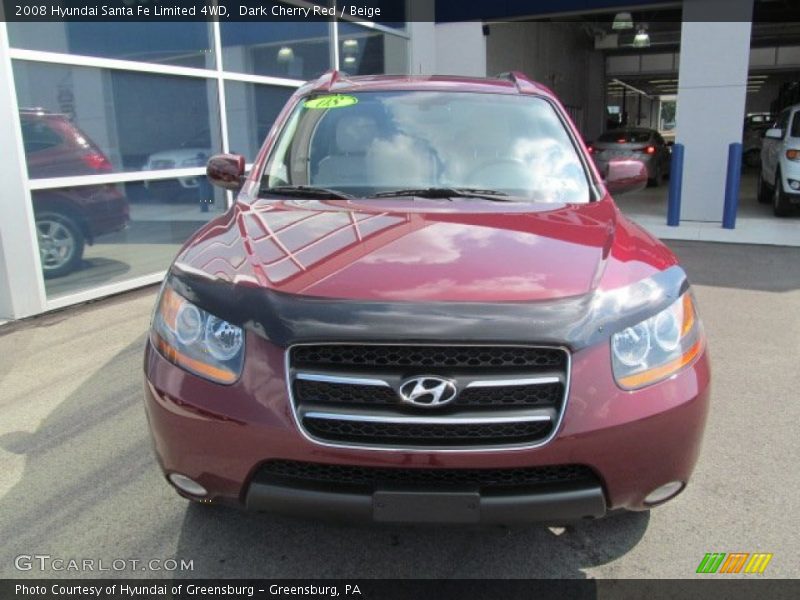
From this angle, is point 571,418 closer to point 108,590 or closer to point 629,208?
point 108,590

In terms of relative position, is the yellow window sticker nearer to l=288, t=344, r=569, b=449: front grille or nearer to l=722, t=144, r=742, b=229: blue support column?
l=288, t=344, r=569, b=449: front grille

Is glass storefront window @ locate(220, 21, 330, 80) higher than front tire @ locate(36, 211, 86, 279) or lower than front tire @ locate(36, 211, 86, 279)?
higher

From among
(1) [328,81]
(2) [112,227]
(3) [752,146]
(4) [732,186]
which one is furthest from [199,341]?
(3) [752,146]

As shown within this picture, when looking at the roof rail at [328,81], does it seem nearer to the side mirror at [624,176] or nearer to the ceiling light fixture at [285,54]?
the side mirror at [624,176]

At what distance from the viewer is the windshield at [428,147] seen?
317 cm

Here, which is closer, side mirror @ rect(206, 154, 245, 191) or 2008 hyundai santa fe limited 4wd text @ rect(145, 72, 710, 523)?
2008 hyundai santa fe limited 4wd text @ rect(145, 72, 710, 523)

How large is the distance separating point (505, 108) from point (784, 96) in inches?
1258

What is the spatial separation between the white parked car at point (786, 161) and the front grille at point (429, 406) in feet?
33.8

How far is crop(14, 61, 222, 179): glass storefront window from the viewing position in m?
5.83

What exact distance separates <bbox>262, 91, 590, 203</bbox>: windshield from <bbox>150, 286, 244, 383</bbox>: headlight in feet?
3.64

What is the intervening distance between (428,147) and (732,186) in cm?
825

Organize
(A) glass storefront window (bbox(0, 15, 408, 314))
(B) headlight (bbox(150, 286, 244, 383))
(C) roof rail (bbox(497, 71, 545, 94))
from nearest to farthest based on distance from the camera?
(B) headlight (bbox(150, 286, 244, 383))
(C) roof rail (bbox(497, 71, 545, 94))
(A) glass storefront window (bbox(0, 15, 408, 314))

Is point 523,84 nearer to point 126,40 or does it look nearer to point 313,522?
point 313,522

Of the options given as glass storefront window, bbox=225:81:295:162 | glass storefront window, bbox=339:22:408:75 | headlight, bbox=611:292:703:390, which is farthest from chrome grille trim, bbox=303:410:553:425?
glass storefront window, bbox=339:22:408:75
